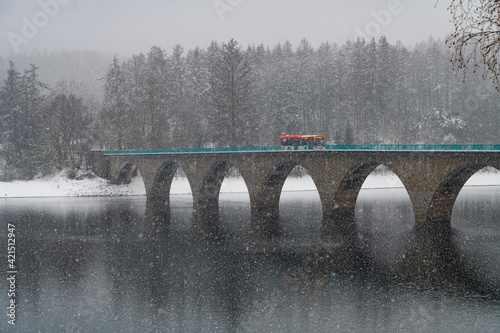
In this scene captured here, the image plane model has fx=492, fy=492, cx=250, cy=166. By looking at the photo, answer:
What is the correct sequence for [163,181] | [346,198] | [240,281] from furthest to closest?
[163,181], [346,198], [240,281]

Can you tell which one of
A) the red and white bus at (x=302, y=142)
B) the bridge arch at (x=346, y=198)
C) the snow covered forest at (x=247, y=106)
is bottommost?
the bridge arch at (x=346, y=198)

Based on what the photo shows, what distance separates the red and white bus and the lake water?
8365 mm

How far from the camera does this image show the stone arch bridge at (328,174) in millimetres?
38344

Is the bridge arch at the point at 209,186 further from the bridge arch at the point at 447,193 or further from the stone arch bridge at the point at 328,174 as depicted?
the bridge arch at the point at 447,193

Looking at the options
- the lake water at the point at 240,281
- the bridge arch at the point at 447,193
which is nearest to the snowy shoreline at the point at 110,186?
the lake water at the point at 240,281

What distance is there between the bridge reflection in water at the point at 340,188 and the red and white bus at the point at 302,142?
4.53 ft

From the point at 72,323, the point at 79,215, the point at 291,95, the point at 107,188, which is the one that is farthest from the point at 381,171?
the point at 72,323

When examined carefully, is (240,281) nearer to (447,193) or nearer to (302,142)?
(447,193)

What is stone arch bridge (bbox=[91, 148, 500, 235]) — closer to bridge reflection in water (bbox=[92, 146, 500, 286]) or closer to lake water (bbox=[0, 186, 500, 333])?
bridge reflection in water (bbox=[92, 146, 500, 286])

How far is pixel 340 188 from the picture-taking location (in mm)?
47125

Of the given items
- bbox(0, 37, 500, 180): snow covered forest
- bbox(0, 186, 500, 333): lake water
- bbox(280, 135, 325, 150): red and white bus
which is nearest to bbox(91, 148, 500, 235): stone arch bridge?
bbox(280, 135, 325, 150): red and white bus

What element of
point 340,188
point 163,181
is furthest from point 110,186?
point 340,188

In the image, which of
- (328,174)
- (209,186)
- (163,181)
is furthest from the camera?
(163,181)

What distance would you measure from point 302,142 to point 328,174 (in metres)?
7.86
